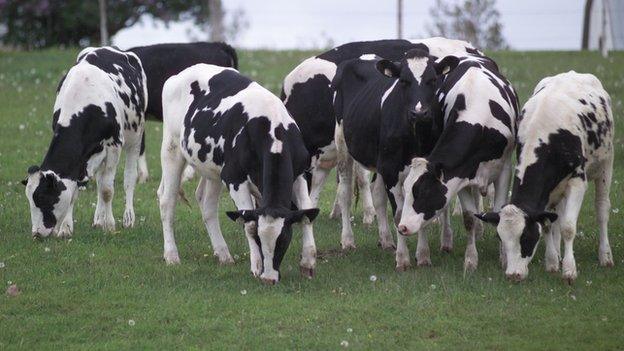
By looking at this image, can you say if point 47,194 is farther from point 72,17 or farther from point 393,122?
point 72,17

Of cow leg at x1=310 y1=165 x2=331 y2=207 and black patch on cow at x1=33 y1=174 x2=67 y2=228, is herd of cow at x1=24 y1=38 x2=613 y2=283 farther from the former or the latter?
cow leg at x1=310 y1=165 x2=331 y2=207

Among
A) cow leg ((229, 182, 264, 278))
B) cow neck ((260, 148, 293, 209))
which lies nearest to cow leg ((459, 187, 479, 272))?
cow neck ((260, 148, 293, 209))

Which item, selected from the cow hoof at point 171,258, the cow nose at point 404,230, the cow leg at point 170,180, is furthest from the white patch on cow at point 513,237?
the cow leg at point 170,180

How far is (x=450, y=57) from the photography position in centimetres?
1312

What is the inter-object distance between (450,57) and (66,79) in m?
5.02

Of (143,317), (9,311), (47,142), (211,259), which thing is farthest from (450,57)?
(47,142)

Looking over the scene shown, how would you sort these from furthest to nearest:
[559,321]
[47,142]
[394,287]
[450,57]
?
[47,142] < [450,57] < [394,287] < [559,321]

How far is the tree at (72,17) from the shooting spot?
3350 centimetres

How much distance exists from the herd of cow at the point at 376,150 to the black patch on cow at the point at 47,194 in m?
0.02

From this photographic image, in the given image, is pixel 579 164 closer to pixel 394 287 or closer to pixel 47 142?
pixel 394 287

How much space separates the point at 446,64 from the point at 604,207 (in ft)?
7.36

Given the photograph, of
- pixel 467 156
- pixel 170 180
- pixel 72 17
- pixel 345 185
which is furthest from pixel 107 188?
pixel 72 17

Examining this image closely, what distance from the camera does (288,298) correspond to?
11.7m

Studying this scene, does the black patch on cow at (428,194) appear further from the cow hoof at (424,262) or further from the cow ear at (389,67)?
the cow ear at (389,67)
